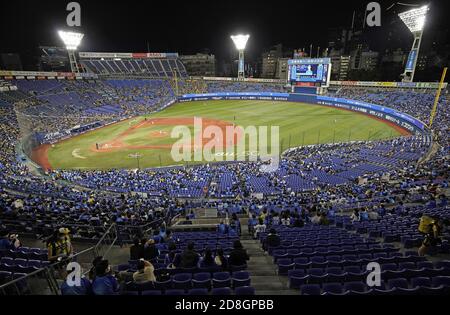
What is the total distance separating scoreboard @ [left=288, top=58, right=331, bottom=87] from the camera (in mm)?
75062

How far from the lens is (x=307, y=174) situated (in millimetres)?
29641

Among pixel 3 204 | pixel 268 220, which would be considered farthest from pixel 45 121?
pixel 268 220

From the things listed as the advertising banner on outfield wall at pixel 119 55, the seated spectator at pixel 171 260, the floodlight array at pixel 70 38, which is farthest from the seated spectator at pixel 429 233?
the advertising banner on outfield wall at pixel 119 55

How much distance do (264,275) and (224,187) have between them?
718 inches

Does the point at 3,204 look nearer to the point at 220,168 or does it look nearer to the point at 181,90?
the point at 220,168

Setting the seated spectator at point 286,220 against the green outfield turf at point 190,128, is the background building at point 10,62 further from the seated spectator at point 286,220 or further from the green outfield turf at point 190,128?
the seated spectator at point 286,220

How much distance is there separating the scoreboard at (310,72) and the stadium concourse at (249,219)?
31228 mm

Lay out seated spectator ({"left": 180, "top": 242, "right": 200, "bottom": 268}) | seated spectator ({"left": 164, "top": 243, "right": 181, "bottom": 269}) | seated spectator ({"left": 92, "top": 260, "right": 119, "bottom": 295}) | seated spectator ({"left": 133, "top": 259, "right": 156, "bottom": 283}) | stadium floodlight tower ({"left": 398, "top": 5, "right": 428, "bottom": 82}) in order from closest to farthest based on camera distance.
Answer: seated spectator ({"left": 92, "top": 260, "right": 119, "bottom": 295}) → seated spectator ({"left": 133, "top": 259, "right": 156, "bottom": 283}) → seated spectator ({"left": 180, "top": 242, "right": 200, "bottom": 268}) → seated spectator ({"left": 164, "top": 243, "right": 181, "bottom": 269}) → stadium floodlight tower ({"left": 398, "top": 5, "right": 428, "bottom": 82})

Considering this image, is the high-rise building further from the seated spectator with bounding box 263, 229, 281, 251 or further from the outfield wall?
the seated spectator with bounding box 263, 229, 281, 251

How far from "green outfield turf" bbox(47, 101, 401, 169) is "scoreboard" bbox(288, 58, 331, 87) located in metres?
8.61

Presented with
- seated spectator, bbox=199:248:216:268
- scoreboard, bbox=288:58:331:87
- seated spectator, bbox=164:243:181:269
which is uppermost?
scoreboard, bbox=288:58:331:87

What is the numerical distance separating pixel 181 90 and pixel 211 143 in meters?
54.8

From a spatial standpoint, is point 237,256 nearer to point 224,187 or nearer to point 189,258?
point 189,258

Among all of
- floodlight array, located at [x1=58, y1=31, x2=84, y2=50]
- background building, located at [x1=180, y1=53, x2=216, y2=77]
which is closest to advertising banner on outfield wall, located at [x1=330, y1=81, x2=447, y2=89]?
floodlight array, located at [x1=58, y1=31, x2=84, y2=50]
